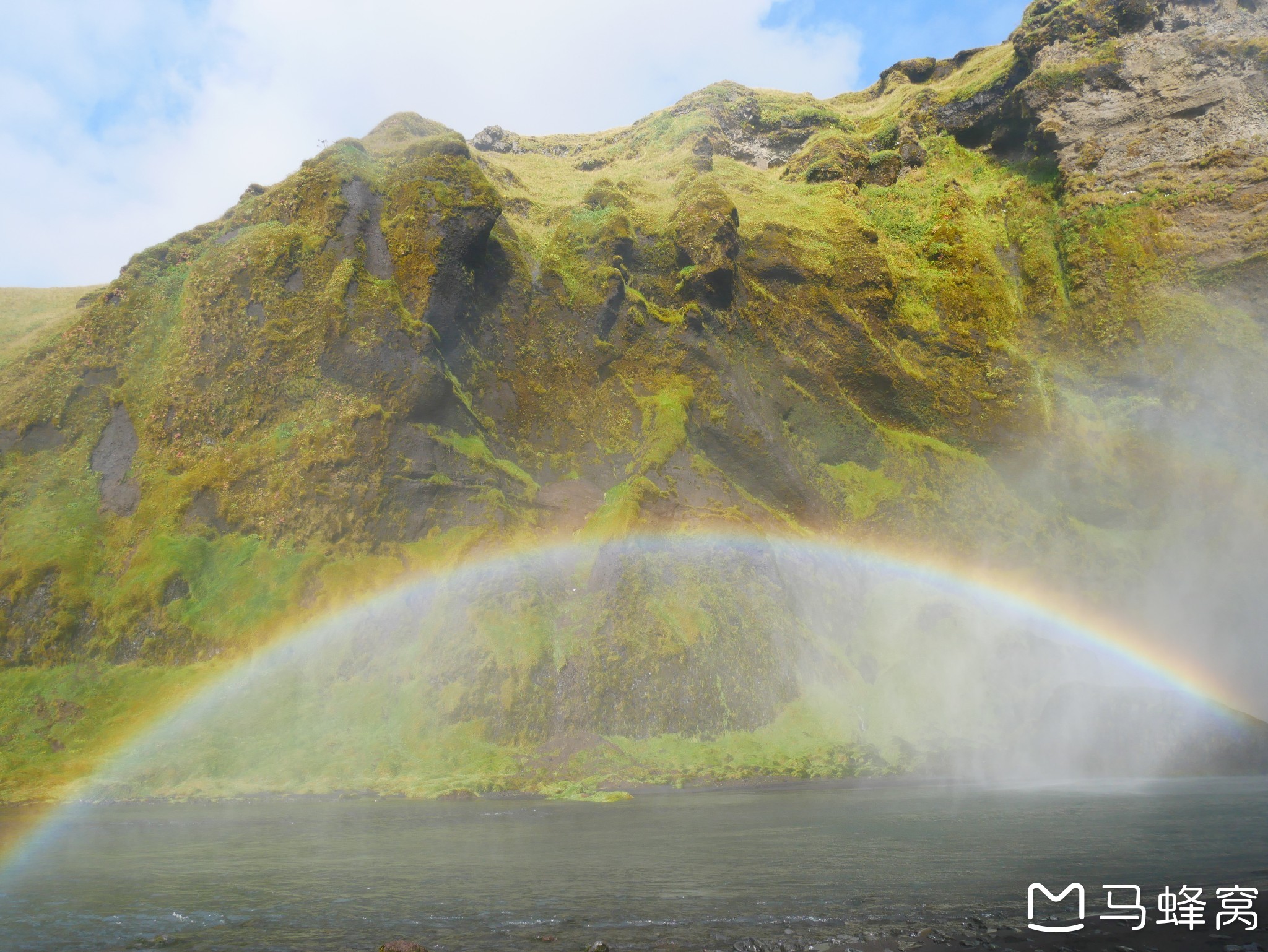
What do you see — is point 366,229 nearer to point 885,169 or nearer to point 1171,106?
point 885,169

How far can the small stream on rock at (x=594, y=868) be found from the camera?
13234 mm

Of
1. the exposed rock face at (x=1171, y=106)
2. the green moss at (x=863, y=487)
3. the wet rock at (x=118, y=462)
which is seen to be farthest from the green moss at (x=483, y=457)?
the exposed rock face at (x=1171, y=106)

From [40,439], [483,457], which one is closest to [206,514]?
[40,439]

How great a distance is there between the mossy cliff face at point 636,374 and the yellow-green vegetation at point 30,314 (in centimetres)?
390

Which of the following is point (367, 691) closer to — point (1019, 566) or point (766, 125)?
point (1019, 566)

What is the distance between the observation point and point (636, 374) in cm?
5794

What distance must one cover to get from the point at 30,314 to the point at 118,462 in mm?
31010

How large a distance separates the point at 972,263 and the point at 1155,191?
1451 centimetres

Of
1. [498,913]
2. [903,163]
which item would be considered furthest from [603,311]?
[498,913]

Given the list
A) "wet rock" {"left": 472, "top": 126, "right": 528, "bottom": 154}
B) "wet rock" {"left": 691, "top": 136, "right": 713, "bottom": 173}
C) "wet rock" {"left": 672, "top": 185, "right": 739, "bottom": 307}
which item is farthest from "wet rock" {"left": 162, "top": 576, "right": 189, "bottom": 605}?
"wet rock" {"left": 472, "top": 126, "right": 528, "bottom": 154}

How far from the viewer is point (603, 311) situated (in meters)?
60.2

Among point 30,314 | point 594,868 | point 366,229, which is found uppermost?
point 366,229

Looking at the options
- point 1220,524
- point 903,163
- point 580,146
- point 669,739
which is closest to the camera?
point 669,739

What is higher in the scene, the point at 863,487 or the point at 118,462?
the point at 118,462
